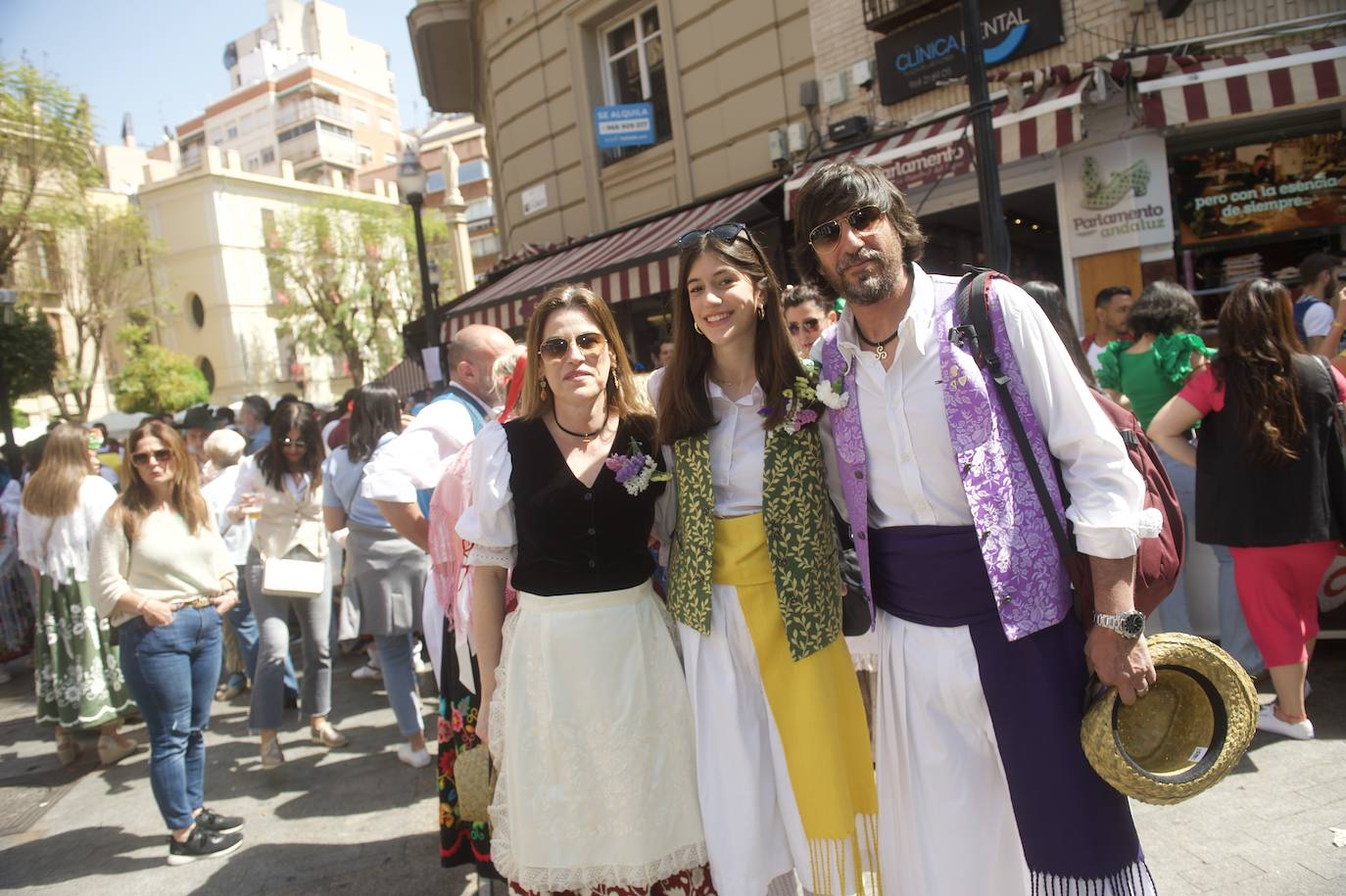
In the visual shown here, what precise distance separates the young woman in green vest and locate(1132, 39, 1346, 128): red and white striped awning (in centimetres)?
585

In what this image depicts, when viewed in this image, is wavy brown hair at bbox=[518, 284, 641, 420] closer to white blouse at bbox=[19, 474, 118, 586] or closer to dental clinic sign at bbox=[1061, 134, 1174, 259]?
white blouse at bbox=[19, 474, 118, 586]

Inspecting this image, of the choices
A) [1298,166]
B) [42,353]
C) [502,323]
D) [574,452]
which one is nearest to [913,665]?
[574,452]

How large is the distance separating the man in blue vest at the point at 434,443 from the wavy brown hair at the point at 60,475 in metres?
2.40

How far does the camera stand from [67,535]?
5.08 metres

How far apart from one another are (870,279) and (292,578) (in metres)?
4.09

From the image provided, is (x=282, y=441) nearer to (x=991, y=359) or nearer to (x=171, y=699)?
(x=171, y=699)

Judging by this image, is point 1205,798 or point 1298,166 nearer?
point 1205,798

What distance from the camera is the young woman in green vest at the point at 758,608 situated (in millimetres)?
2383

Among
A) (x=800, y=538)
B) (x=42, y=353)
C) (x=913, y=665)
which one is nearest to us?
(x=913, y=665)

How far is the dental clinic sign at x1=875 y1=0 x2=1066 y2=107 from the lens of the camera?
7.68 m

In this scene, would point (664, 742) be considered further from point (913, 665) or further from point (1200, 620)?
point (1200, 620)

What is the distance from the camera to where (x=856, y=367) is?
2348mm

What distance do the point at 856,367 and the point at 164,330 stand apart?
52453 millimetres

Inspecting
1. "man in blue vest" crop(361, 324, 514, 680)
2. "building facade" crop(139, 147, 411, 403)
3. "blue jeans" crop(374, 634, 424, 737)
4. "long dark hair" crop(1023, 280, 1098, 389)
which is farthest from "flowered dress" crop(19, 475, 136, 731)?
"building facade" crop(139, 147, 411, 403)
